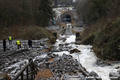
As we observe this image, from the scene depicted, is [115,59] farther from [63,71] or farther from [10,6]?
[10,6]

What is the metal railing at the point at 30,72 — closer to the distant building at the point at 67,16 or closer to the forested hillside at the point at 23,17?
the forested hillside at the point at 23,17

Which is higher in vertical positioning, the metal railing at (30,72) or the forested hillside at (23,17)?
the forested hillside at (23,17)

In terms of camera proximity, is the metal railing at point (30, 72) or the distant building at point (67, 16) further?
the distant building at point (67, 16)

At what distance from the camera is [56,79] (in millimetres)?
8586

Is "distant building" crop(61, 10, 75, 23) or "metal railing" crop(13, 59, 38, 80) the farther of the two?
"distant building" crop(61, 10, 75, 23)

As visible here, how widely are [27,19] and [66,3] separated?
6383 centimetres

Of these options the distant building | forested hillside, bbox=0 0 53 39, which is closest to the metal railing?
forested hillside, bbox=0 0 53 39

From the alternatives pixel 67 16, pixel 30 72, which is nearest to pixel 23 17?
pixel 30 72

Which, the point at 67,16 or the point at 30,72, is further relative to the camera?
the point at 67,16

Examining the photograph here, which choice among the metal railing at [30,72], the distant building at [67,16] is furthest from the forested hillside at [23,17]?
the metal railing at [30,72]

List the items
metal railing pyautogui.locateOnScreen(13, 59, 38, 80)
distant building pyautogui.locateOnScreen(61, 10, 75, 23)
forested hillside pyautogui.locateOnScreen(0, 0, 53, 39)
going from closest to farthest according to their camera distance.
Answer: metal railing pyautogui.locateOnScreen(13, 59, 38, 80)
forested hillside pyautogui.locateOnScreen(0, 0, 53, 39)
distant building pyautogui.locateOnScreen(61, 10, 75, 23)

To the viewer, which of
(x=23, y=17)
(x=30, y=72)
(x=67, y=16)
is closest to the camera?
(x=30, y=72)

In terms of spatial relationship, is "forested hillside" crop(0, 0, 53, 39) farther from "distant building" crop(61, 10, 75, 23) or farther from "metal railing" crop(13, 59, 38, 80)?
"metal railing" crop(13, 59, 38, 80)

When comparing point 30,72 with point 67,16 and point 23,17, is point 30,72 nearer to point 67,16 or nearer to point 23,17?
point 23,17
